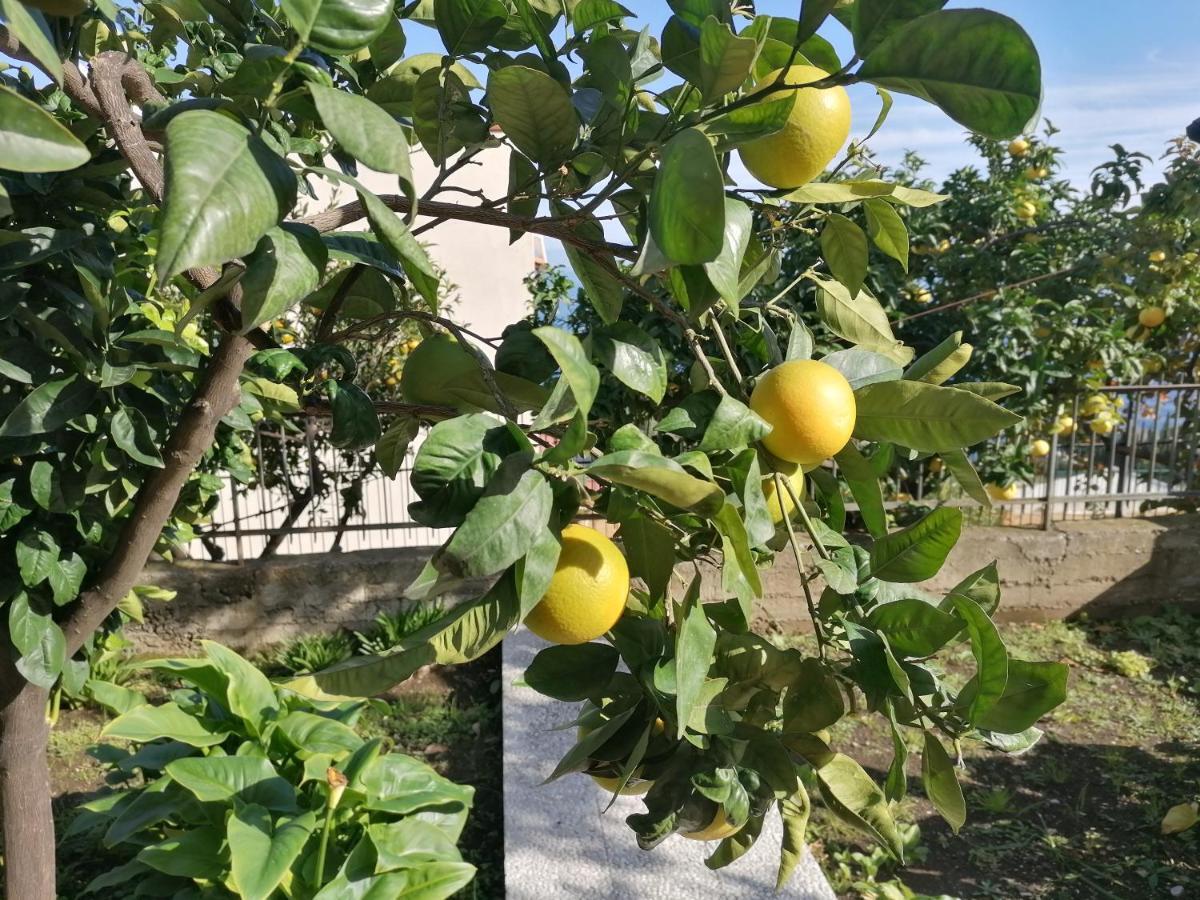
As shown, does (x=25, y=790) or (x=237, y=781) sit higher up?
(x=25, y=790)

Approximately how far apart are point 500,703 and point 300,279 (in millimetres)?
3234

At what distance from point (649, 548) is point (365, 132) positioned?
0.31 m

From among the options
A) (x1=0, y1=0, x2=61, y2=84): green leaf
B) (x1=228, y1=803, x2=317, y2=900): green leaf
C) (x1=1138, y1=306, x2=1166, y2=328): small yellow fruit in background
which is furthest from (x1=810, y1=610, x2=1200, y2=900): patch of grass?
(x1=0, y1=0, x2=61, y2=84): green leaf

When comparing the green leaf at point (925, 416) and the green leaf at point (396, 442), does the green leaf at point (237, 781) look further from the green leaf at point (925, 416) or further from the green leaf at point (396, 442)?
the green leaf at point (925, 416)

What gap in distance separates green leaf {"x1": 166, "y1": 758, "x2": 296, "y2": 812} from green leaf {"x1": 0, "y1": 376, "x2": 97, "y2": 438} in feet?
3.53

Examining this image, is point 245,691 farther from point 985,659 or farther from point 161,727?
point 985,659

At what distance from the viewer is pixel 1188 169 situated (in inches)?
137

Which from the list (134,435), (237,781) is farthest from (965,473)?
(237,781)

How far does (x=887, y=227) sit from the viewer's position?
680mm

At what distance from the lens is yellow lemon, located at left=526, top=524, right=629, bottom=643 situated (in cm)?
54

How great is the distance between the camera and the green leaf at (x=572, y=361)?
41cm

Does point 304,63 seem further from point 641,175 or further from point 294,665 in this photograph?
point 294,665

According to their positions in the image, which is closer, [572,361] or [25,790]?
[572,361]

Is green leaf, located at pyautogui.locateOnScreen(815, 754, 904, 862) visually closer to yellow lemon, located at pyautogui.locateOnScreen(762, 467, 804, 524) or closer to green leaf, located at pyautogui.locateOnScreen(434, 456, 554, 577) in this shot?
yellow lemon, located at pyautogui.locateOnScreen(762, 467, 804, 524)
